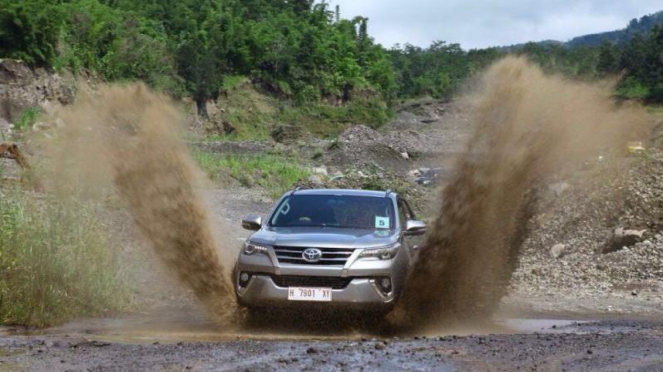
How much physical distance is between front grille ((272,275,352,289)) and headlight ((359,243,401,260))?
38 cm

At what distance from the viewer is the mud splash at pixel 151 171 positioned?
13766 mm

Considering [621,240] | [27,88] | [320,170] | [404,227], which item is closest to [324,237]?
[404,227]

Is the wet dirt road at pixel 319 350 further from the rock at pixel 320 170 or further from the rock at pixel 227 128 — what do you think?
the rock at pixel 227 128

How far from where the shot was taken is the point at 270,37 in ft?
415

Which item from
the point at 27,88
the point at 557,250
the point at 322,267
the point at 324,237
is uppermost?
the point at 324,237

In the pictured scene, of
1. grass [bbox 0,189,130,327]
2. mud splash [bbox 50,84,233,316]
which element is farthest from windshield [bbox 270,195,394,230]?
grass [bbox 0,189,130,327]

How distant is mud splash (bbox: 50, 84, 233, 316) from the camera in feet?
45.2

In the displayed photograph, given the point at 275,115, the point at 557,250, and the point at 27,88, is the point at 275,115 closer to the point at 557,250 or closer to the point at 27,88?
the point at 27,88

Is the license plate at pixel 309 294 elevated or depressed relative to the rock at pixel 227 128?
elevated

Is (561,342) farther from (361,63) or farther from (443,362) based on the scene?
(361,63)

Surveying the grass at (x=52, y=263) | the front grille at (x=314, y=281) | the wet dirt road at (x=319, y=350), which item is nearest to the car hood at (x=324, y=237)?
the front grille at (x=314, y=281)

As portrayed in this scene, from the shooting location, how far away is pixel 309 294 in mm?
11562

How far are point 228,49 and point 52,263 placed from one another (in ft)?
352

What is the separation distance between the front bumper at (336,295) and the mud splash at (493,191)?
2.54 feet
